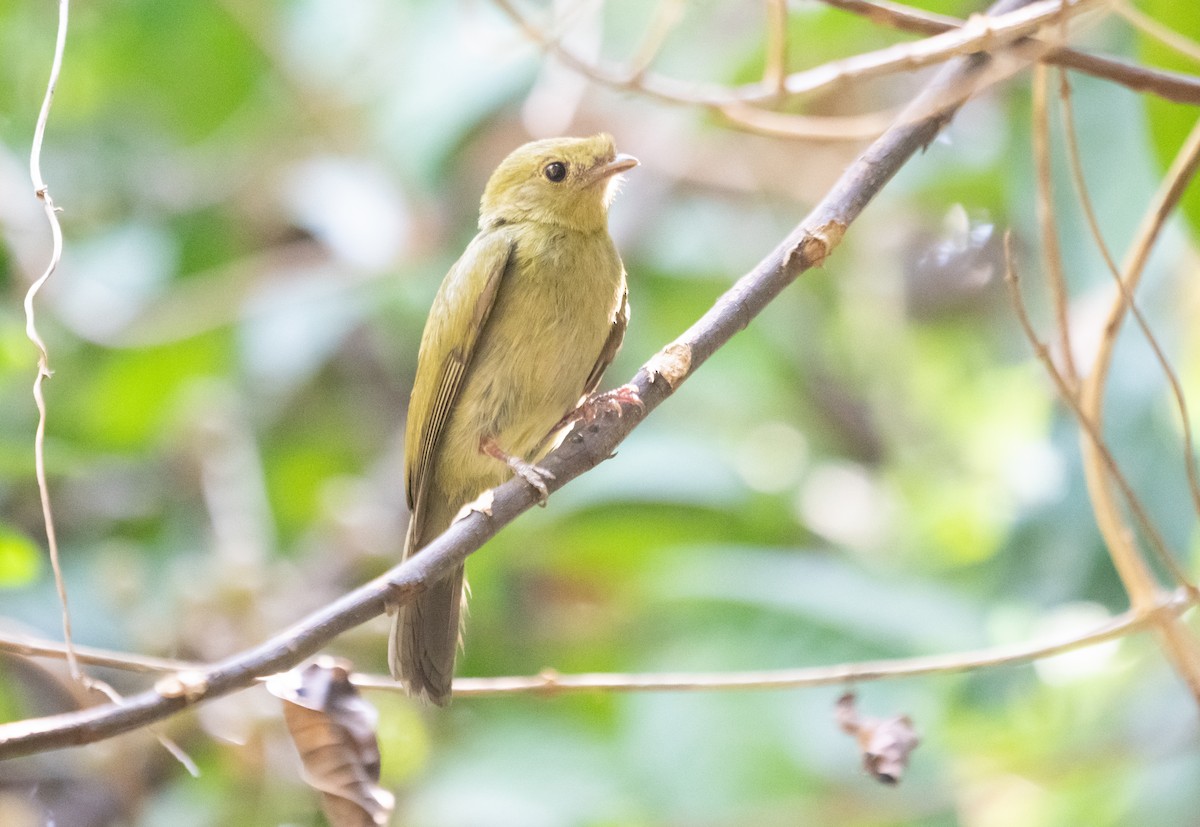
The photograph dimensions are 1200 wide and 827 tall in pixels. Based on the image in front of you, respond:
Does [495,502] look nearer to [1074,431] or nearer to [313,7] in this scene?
[1074,431]

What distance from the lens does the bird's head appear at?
3.60 meters

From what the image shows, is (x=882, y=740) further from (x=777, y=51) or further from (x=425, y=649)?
(x=777, y=51)

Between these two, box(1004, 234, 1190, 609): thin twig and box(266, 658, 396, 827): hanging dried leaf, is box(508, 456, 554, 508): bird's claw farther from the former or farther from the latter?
box(1004, 234, 1190, 609): thin twig

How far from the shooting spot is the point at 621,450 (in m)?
5.82

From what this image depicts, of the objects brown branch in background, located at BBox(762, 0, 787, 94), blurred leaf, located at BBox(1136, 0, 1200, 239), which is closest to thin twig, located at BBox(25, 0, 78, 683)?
brown branch in background, located at BBox(762, 0, 787, 94)

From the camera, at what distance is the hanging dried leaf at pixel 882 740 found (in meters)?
2.19

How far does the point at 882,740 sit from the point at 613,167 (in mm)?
1895

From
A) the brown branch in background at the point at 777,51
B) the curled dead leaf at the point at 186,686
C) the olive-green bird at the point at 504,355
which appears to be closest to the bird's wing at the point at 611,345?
the olive-green bird at the point at 504,355

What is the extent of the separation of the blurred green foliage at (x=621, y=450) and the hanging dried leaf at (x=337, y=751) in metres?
1.83

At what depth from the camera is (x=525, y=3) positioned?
5.61m

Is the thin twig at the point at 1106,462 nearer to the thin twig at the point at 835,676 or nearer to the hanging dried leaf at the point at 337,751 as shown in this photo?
the thin twig at the point at 835,676

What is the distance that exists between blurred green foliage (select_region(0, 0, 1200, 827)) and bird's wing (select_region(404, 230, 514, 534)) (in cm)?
58

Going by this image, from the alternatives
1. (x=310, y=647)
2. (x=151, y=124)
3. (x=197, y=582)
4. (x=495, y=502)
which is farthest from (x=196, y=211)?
(x=310, y=647)

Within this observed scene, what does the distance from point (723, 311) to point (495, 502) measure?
0.56 m
